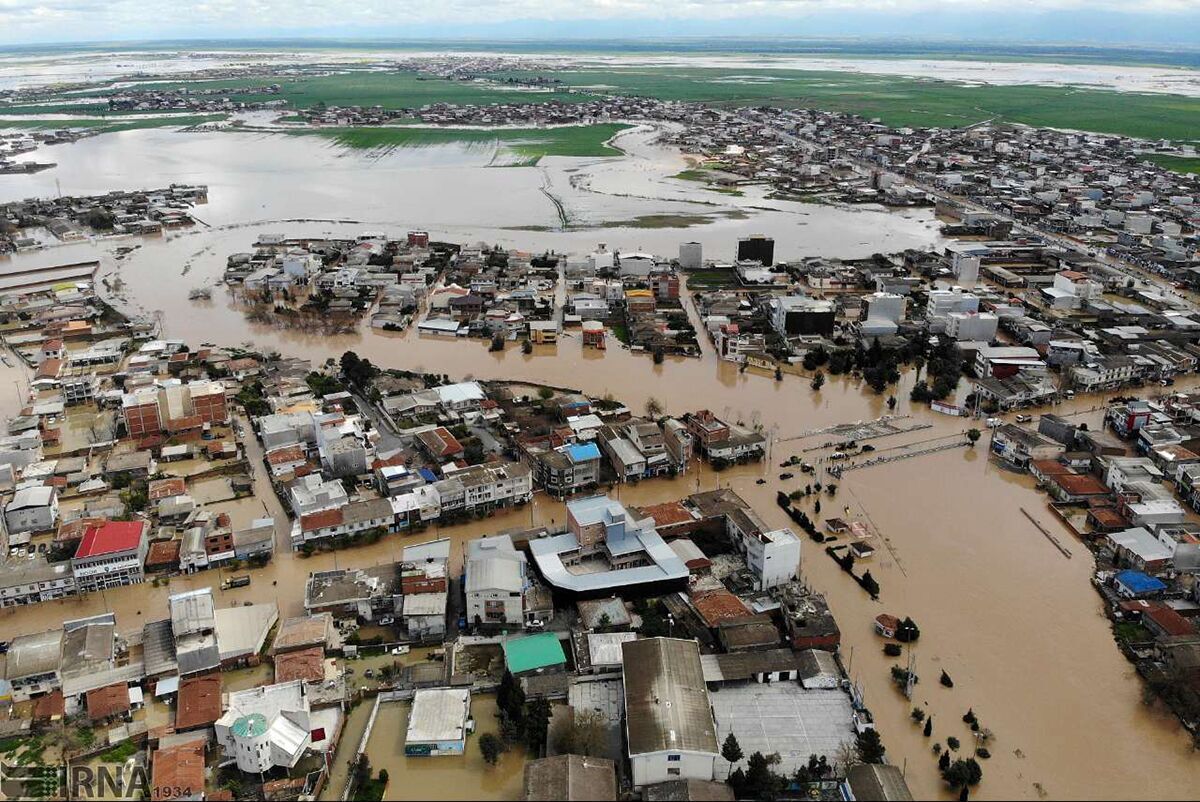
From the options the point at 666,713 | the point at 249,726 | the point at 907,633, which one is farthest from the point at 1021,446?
the point at 249,726

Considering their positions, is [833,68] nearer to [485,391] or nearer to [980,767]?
[485,391]

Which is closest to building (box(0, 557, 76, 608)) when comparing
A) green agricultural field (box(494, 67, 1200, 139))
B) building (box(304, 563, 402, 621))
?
building (box(304, 563, 402, 621))

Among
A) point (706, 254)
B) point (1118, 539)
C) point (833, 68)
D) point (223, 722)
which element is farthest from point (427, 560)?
point (833, 68)

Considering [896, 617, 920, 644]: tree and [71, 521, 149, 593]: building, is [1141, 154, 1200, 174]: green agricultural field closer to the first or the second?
[896, 617, 920, 644]: tree

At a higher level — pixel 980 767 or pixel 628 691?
pixel 628 691

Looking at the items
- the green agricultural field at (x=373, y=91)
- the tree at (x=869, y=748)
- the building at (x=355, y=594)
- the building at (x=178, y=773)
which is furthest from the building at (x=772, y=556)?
the green agricultural field at (x=373, y=91)
